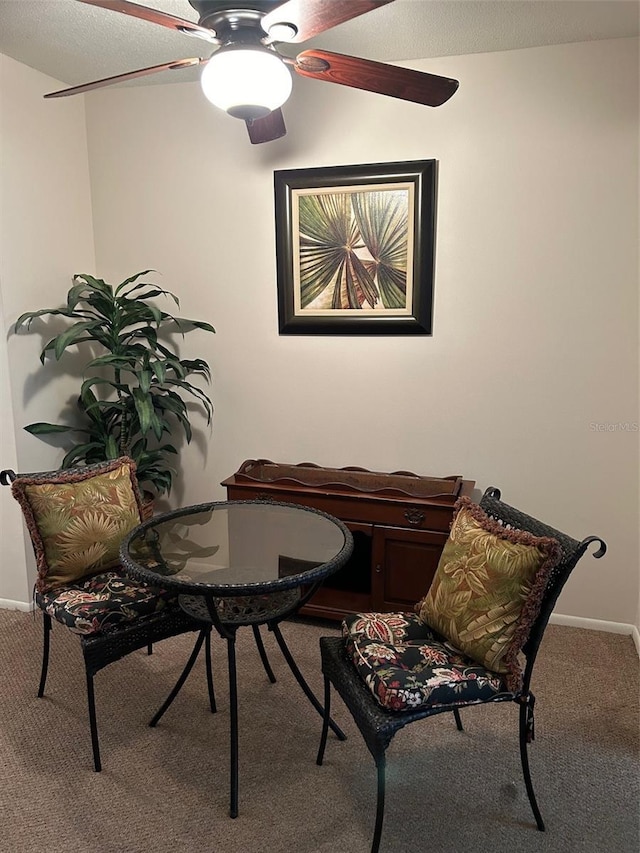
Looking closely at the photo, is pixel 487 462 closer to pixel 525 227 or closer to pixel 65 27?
pixel 525 227

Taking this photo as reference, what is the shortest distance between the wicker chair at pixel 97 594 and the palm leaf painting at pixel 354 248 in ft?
4.29

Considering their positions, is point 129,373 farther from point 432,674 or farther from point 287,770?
point 432,674

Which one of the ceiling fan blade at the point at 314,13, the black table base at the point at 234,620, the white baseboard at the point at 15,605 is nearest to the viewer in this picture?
the ceiling fan blade at the point at 314,13

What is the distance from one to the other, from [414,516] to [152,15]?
2.03 m

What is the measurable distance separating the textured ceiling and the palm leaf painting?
23.8 inches

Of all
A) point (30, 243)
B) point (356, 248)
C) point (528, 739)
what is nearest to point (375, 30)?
point (356, 248)

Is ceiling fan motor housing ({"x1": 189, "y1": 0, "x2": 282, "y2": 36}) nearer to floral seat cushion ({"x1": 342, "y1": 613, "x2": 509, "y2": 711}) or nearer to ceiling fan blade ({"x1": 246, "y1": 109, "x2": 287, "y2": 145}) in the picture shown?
ceiling fan blade ({"x1": 246, "y1": 109, "x2": 287, "y2": 145})

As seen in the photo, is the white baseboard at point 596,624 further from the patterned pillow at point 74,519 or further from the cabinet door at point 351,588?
the patterned pillow at point 74,519

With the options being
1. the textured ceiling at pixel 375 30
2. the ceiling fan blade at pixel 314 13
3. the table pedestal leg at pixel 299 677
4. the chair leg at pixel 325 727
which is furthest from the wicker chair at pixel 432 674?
the textured ceiling at pixel 375 30

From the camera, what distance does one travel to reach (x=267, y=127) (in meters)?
2.42

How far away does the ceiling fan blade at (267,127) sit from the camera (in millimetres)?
2368

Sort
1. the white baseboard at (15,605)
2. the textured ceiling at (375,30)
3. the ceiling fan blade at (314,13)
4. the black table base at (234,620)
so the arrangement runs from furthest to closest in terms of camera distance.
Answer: the white baseboard at (15,605)
the textured ceiling at (375,30)
the black table base at (234,620)
the ceiling fan blade at (314,13)

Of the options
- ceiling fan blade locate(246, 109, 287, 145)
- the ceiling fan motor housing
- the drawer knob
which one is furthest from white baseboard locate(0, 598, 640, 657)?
the ceiling fan motor housing

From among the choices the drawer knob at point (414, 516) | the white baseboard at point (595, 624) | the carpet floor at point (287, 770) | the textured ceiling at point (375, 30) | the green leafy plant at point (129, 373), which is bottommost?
the carpet floor at point (287, 770)
